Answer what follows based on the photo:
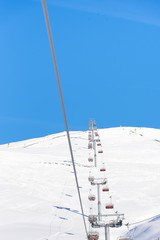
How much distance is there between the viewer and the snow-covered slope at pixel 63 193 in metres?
22.9

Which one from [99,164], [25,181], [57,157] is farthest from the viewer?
[57,157]

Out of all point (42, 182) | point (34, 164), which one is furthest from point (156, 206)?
point (34, 164)

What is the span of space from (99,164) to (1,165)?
541 inches

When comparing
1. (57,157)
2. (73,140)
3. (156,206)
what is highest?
(73,140)

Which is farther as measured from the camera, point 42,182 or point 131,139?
point 131,139

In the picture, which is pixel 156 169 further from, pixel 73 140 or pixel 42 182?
pixel 73 140

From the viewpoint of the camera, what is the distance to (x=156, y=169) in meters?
43.3

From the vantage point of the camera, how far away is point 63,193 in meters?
33.1

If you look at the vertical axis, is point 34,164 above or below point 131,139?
below

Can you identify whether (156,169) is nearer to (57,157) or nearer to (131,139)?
(57,157)

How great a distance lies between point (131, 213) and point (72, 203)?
19.2 ft

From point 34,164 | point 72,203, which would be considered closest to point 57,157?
point 34,164

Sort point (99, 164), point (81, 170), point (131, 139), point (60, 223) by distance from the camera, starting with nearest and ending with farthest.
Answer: point (60, 223) < point (81, 170) < point (99, 164) < point (131, 139)

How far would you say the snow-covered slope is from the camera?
22.9 metres
